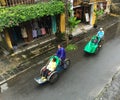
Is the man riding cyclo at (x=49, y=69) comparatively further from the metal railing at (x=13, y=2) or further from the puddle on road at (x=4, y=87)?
the metal railing at (x=13, y=2)

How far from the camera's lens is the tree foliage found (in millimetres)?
10859

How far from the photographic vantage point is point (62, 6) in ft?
44.4

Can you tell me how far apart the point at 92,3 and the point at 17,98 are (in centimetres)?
1202

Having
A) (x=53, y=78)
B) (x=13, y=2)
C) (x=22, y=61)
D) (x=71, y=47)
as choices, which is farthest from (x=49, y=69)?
(x=13, y=2)

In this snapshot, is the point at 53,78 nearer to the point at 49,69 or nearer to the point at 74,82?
the point at 49,69

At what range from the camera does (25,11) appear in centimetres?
1161

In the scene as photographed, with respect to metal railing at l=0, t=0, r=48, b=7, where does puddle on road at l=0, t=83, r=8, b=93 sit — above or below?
below

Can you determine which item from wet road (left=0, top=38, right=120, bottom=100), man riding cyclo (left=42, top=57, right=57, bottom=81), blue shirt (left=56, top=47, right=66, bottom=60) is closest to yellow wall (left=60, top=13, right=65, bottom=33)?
wet road (left=0, top=38, right=120, bottom=100)

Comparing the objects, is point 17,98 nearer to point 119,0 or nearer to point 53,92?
point 53,92

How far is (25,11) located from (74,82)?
19.9 feet

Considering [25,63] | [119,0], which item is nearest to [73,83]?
[25,63]

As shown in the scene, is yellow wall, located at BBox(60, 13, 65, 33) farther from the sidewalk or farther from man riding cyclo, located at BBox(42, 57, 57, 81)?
man riding cyclo, located at BBox(42, 57, 57, 81)

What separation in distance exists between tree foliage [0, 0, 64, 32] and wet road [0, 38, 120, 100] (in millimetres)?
3615

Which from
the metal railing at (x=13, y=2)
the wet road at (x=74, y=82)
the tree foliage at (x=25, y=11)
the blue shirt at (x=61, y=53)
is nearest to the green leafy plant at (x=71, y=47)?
the wet road at (x=74, y=82)
